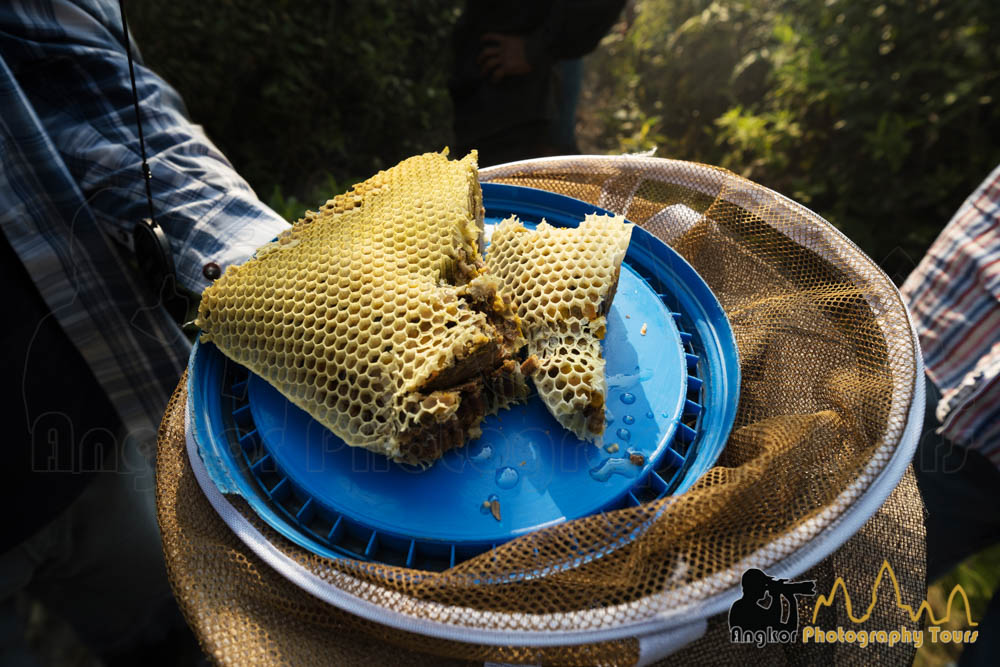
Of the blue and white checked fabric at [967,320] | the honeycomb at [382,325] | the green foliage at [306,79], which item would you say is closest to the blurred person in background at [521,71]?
the green foliage at [306,79]

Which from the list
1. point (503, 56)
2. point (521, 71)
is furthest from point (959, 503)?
point (503, 56)

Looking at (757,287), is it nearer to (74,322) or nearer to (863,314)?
(863,314)

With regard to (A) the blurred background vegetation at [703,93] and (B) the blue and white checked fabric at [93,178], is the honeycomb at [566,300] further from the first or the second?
(A) the blurred background vegetation at [703,93]

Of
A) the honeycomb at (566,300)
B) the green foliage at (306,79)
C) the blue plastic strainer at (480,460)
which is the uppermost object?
the honeycomb at (566,300)

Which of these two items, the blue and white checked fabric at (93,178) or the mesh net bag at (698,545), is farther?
the blue and white checked fabric at (93,178)

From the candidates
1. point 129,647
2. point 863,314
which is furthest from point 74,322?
point 863,314

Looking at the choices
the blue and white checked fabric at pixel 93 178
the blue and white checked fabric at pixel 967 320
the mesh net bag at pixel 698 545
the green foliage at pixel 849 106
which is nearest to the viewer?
the mesh net bag at pixel 698 545

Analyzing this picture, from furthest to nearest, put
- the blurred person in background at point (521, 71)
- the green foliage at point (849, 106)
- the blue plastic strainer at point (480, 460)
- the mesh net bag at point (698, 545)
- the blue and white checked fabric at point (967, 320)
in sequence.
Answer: the green foliage at point (849, 106) → the blurred person in background at point (521, 71) → the blue and white checked fabric at point (967, 320) → the blue plastic strainer at point (480, 460) → the mesh net bag at point (698, 545)
